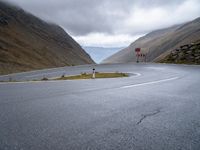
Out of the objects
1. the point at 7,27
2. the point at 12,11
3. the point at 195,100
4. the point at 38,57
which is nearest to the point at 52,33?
the point at 12,11

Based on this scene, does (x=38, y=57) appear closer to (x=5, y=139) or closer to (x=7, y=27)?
(x=7, y=27)

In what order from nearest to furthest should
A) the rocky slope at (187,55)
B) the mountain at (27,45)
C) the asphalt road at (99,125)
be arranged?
1. the asphalt road at (99,125)
2. the rocky slope at (187,55)
3. the mountain at (27,45)

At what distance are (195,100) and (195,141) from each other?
3.84m

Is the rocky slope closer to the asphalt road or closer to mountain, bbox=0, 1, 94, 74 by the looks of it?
the asphalt road

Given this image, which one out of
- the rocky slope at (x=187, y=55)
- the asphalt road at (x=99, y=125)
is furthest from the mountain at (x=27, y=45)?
the asphalt road at (x=99, y=125)

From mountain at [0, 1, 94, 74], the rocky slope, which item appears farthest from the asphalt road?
mountain at [0, 1, 94, 74]

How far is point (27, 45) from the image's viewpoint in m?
80.7

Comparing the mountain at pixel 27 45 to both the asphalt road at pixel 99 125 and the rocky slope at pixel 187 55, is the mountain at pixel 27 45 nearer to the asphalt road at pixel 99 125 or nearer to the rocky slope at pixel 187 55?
the rocky slope at pixel 187 55

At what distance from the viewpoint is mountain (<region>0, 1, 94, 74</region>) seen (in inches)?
2554

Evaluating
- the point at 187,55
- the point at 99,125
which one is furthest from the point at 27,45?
the point at 99,125

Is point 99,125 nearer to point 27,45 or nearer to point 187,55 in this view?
point 187,55

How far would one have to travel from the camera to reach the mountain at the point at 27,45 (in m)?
64.9

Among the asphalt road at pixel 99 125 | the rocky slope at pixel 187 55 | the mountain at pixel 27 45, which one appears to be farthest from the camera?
the mountain at pixel 27 45

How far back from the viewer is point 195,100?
746 cm
